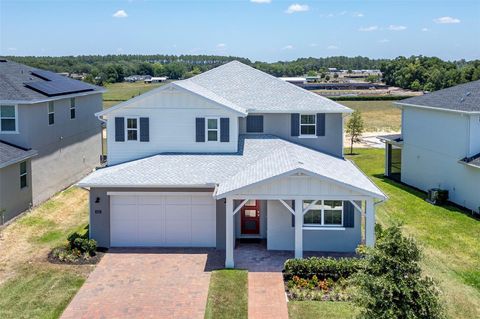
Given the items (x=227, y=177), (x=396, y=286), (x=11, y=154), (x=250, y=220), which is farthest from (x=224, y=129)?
(x=396, y=286)

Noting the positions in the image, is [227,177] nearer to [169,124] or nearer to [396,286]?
[169,124]

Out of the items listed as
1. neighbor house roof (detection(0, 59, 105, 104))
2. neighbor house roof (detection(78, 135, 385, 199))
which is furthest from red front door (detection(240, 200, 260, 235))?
neighbor house roof (detection(0, 59, 105, 104))

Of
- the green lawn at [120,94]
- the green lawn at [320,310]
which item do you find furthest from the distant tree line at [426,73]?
the green lawn at [320,310]

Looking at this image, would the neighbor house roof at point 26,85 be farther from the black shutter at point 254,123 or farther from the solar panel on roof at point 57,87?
the black shutter at point 254,123

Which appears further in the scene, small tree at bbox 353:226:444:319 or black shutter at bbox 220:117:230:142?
black shutter at bbox 220:117:230:142

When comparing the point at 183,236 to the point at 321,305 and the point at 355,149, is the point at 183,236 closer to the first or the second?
the point at 321,305

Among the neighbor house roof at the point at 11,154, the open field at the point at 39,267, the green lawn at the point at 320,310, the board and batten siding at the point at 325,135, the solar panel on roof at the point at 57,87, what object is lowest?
the green lawn at the point at 320,310

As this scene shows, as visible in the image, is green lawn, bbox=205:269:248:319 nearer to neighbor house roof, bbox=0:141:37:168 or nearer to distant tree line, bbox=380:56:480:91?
neighbor house roof, bbox=0:141:37:168
